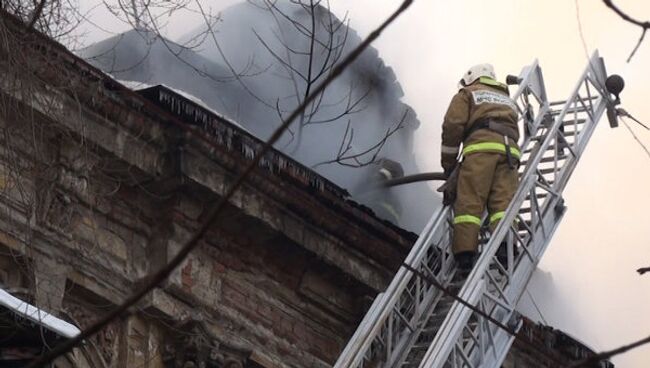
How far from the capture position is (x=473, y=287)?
1009cm

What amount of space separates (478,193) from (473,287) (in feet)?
2.73

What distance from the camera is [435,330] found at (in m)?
10.5

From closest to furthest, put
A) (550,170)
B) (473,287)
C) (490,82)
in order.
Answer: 1. (473,287)
2. (490,82)
3. (550,170)

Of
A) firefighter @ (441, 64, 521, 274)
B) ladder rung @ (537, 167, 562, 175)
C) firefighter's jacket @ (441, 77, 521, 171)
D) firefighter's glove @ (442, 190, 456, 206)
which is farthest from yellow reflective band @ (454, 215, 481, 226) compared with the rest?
ladder rung @ (537, 167, 562, 175)

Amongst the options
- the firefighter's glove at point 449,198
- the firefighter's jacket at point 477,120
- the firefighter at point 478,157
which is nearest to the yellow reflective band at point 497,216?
the firefighter at point 478,157

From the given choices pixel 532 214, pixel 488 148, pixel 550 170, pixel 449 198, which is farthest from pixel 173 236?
pixel 550 170

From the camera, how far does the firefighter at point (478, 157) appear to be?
10672 mm

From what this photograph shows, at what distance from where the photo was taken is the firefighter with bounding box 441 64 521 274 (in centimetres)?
1067

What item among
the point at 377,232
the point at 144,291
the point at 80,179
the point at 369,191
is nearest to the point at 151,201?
the point at 80,179

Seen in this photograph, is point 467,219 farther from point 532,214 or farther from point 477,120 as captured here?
point 477,120

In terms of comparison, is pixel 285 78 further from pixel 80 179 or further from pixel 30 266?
pixel 30 266

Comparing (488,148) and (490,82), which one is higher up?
(490,82)

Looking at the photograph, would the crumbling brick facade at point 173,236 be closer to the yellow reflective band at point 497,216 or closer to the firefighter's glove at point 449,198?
the firefighter's glove at point 449,198

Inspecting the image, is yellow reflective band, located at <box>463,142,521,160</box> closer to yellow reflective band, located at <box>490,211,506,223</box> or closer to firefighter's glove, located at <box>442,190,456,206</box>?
firefighter's glove, located at <box>442,190,456,206</box>
